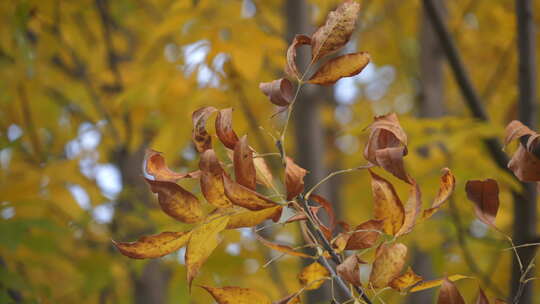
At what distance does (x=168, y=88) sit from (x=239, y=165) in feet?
2.60

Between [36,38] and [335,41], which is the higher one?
[335,41]

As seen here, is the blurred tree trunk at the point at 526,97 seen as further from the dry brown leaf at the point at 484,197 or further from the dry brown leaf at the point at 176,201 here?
the dry brown leaf at the point at 176,201

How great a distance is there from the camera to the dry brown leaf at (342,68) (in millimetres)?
365

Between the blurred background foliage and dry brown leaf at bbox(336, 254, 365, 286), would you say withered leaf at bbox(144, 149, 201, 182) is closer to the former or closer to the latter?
dry brown leaf at bbox(336, 254, 365, 286)

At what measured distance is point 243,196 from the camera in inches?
13.1

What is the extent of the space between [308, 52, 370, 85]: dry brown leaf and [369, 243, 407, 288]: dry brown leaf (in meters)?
0.12

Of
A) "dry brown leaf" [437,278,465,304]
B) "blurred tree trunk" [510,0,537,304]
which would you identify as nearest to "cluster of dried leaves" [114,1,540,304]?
"dry brown leaf" [437,278,465,304]

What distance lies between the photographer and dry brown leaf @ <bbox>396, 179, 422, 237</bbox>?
14.5 inches

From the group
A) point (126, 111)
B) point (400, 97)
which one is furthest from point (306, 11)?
point (400, 97)

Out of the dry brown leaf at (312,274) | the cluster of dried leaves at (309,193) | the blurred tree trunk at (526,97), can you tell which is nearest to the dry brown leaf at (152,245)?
the cluster of dried leaves at (309,193)

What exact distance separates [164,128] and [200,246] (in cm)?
69

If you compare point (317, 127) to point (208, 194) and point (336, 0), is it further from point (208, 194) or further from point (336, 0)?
point (208, 194)

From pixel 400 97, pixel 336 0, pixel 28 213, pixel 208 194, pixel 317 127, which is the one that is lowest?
pixel 400 97

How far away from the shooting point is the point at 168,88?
3.61ft
